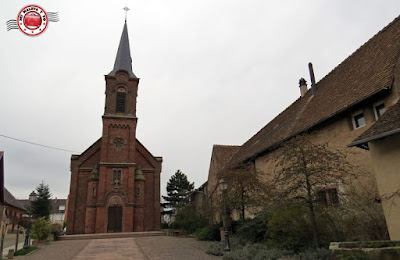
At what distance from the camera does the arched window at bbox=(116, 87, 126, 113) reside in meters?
33.4

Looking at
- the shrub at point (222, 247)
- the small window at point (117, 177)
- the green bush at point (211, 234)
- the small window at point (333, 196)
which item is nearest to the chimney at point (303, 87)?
the small window at point (333, 196)

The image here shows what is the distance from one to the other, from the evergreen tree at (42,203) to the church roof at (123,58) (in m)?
27.6

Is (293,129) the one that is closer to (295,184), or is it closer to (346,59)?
(346,59)

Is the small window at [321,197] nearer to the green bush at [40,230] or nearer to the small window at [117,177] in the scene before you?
the green bush at [40,230]

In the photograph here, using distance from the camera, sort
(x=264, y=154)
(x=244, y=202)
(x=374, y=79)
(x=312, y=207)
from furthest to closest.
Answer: (x=264, y=154), (x=244, y=202), (x=374, y=79), (x=312, y=207)

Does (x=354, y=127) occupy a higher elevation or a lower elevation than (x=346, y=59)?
lower

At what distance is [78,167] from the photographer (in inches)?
1233

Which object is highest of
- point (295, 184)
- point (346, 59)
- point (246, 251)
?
point (346, 59)

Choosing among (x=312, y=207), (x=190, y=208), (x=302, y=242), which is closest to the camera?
(x=312, y=207)

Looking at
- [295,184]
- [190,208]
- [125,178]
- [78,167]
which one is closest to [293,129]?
[295,184]

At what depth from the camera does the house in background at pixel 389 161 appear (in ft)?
26.3

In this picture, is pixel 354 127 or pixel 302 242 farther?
pixel 354 127

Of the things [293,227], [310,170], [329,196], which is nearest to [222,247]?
[293,227]

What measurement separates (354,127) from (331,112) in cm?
153
